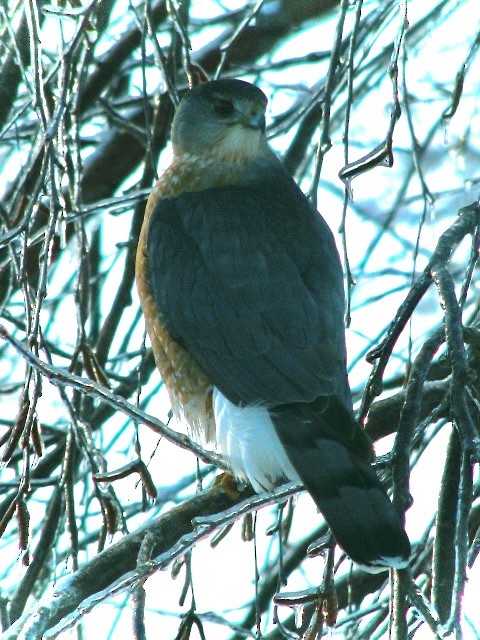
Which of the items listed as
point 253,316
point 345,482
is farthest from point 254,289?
point 345,482

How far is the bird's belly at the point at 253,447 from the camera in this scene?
3.11 meters

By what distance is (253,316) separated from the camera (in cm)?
339

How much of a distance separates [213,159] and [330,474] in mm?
1764

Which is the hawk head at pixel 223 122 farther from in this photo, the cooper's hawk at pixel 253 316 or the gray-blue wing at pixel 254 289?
the gray-blue wing at pixel 254 289

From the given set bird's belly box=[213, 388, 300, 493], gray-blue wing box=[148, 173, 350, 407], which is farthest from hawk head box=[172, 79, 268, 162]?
bird's belly box=[213, 388, 300, 493]

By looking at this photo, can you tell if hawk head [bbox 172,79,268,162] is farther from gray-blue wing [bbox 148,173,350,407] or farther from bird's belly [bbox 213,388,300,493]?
bird's belly [bbox 213,388,300,493]

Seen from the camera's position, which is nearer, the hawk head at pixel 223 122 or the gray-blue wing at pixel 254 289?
the gray-blue wing at pixel 254 289

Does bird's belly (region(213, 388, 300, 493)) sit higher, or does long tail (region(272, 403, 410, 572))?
bird's belly (region(213, 388, 300, 493))

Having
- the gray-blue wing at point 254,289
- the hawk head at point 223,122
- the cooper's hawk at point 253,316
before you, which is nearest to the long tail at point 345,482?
the cooper's hawk at point 253,316

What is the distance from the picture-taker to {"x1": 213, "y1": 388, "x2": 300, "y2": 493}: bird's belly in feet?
10.2

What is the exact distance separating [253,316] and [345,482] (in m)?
0.84

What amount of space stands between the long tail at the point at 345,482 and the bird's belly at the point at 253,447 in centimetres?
7

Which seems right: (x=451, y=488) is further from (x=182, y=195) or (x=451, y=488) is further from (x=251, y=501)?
(x=182, y=195)

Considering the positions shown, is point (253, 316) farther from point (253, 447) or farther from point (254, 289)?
point (253, 447)
